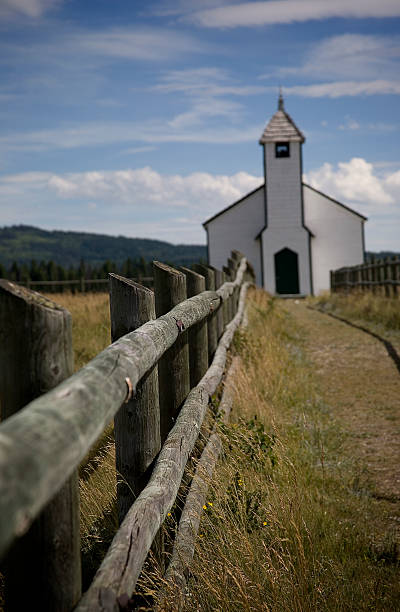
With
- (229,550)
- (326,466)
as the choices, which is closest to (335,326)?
(326,466)

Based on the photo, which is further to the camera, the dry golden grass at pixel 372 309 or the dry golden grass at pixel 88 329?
the dry golden grass at pixel 372 309

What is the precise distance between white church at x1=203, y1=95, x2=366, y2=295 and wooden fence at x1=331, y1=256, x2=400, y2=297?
35.5ft

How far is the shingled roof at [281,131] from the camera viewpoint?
3384 cm

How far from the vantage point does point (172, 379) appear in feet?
12.3

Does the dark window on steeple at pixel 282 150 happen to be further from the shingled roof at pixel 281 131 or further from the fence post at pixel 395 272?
the fence post at pixel 395 272

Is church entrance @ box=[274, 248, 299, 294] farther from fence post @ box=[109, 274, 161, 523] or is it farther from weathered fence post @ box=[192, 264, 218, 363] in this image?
fence post @ box=[109, 274, 161, 523]

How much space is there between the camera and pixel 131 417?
2756 millimetres

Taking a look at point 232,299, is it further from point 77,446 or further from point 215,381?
point 77,446

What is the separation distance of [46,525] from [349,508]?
9.55 ft

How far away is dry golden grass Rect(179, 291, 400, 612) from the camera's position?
103 inches

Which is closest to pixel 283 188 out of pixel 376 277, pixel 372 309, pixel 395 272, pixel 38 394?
pixel 376 277

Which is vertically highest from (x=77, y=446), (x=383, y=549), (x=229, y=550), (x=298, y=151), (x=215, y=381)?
(x=298, y=151)

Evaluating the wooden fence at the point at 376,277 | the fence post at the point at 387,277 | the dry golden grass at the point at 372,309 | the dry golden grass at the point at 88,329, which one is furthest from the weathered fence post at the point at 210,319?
the fence post at the point at 387,277

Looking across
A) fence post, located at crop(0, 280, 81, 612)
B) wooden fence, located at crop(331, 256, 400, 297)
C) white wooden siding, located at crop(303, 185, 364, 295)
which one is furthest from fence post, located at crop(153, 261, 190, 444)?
white wooden siding, located at crop(303, 185, 364, 295)
